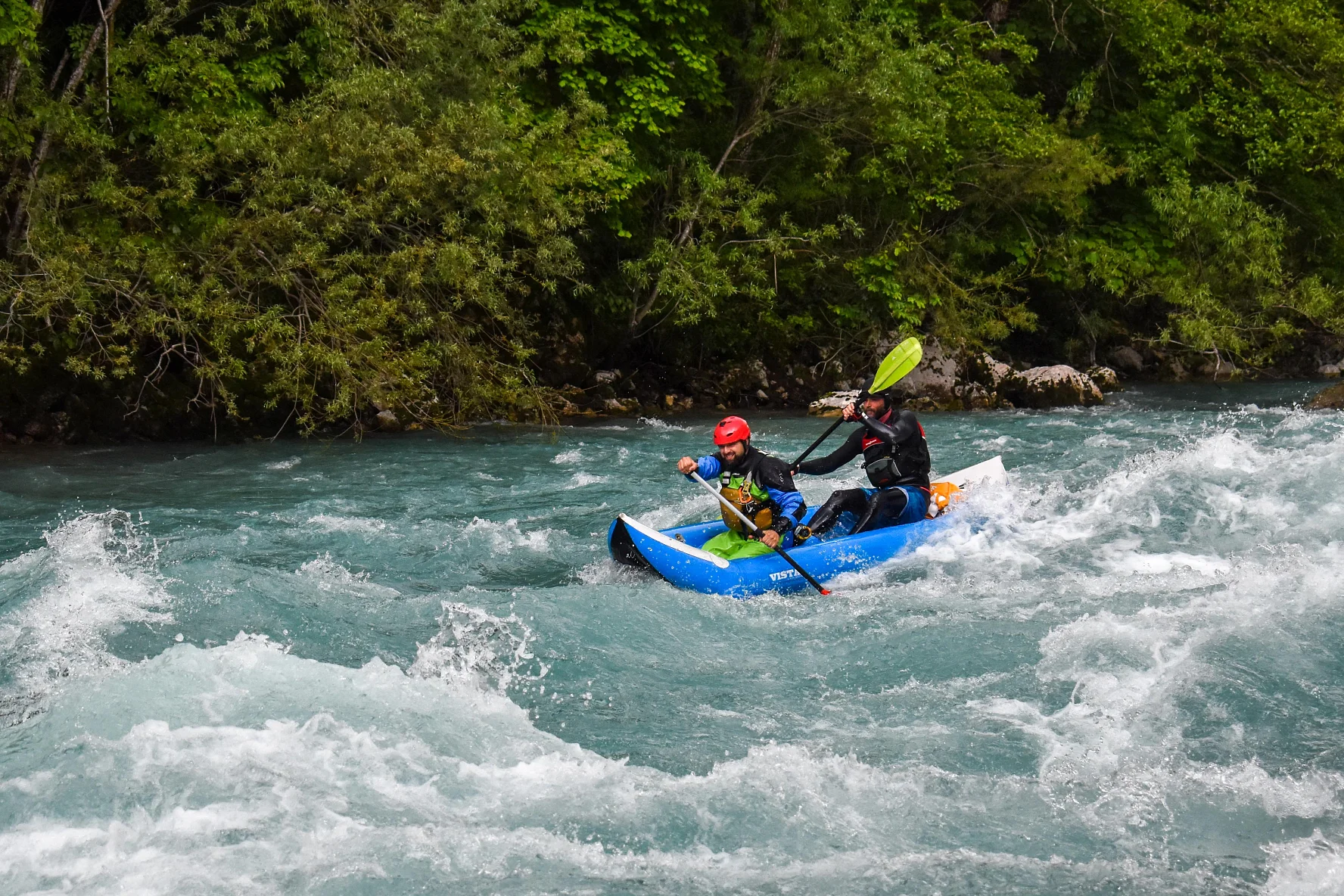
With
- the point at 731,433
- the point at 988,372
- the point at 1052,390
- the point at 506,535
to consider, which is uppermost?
the point at 731,433

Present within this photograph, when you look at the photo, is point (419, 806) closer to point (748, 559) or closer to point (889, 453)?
point (748, 559)

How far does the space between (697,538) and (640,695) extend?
236 centimetres

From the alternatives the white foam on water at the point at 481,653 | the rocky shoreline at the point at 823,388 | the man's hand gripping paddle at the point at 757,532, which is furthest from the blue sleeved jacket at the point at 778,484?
the rocky shoreline at the point at 823,388

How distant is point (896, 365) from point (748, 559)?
2409 millimetres

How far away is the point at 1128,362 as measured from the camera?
19.3m

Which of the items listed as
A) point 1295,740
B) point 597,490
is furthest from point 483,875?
point 597,490

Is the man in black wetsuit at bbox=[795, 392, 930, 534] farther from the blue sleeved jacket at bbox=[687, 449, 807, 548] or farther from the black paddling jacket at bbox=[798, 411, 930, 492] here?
the blue sleeved jacket at bbox=[687, 449, 807, 548]

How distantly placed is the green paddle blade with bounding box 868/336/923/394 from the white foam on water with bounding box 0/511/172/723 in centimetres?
494

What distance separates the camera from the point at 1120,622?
20.6ft

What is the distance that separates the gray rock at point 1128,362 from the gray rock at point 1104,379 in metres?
1.77

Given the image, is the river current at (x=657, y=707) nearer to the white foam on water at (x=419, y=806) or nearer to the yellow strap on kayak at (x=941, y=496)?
the white foam on water at (x=419, y=806)

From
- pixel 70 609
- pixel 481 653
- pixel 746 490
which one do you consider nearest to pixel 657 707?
pixel 481 653

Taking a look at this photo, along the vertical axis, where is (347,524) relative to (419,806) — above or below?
below

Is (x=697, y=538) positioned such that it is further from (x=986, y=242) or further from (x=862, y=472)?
(x=986, y=242)
